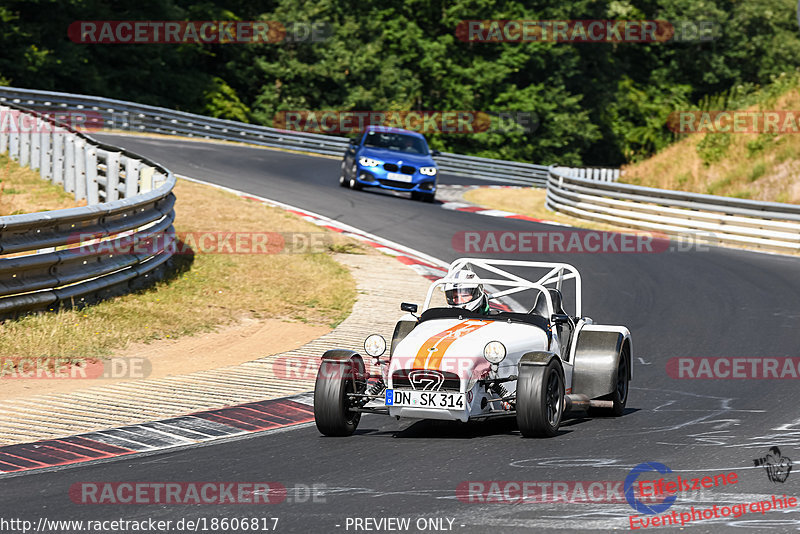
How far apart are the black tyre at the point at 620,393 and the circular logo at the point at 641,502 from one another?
2.07 m

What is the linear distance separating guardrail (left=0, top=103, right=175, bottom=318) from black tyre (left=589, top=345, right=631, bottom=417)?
19.7ft

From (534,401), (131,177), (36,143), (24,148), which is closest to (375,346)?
(534,401)

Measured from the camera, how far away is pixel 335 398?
7.92 meters

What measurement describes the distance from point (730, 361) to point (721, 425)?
10.1ft

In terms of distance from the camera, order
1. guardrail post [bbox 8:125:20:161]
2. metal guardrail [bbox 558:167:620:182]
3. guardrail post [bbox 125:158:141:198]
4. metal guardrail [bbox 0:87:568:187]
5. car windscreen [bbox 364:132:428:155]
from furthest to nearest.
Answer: metal guardrail [bbox 0:87:568:187] → metal guardrail [bbox 558:167:620:182] → car windscreen [bbox 364:132:428:155] → guardrail post [bbox 8:125:20:161] → guardrail post [bbox 125:158:141:198]

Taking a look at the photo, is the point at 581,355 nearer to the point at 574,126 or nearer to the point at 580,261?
the point at 580,261

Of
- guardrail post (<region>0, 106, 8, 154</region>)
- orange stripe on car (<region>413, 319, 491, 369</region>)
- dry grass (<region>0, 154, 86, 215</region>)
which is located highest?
guardrail post (<region>0, 106, 8, 154</region>)

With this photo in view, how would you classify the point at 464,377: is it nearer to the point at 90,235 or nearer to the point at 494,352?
the point at 494,352

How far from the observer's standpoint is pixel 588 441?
7828 mm

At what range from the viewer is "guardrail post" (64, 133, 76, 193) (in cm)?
1953

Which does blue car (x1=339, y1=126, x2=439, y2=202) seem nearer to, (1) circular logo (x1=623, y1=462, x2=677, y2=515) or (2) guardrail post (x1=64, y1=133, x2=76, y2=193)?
(2) guardrail post (x1=64, y1=133, x2=76, y2=193)

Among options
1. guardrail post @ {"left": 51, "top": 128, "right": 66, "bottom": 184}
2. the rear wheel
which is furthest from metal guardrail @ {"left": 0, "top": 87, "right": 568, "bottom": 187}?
guardrail post @ {"left": 51, "top": 128, "right": 66, "bottom": 184}

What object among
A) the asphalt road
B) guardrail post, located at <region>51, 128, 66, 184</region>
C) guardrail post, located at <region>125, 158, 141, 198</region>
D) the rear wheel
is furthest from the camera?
the rear wheel

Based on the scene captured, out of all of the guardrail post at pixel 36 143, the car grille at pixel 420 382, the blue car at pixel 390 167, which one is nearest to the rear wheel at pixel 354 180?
the blue car at pixel 390 167
